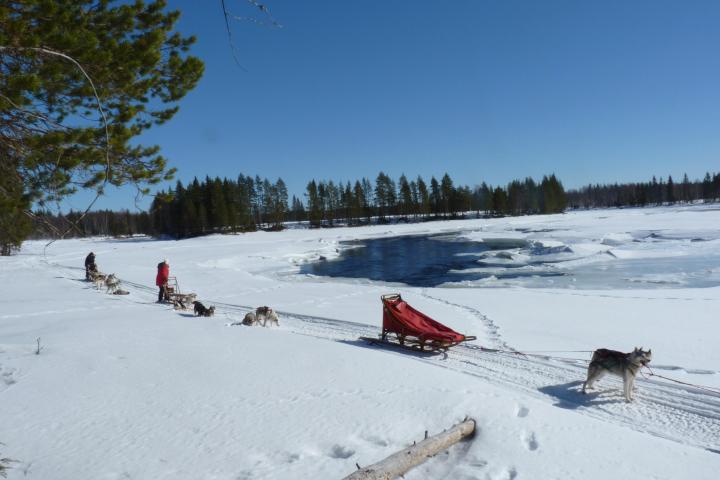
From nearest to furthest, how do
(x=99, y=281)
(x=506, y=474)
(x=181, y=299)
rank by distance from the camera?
1. (x=506, y=474)
2. (x=181, y=299)
3. (x=99, y=281)

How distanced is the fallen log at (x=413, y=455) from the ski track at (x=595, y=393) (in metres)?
0.72

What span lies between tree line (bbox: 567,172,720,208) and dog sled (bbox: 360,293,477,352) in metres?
136

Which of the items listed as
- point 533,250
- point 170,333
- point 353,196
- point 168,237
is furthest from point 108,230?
point 170,333

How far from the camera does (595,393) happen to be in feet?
21.1

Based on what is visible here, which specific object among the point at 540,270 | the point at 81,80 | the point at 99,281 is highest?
the point at 81,80

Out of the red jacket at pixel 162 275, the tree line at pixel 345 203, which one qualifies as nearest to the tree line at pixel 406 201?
the tree line at pixel 345 203

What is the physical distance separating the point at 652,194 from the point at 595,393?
15738 cm

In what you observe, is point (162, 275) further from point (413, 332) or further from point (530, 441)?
point (530, 441)

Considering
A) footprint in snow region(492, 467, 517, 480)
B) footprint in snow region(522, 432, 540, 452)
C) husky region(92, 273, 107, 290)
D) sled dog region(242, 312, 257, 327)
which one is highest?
husky region(92, 273, 107, 290)

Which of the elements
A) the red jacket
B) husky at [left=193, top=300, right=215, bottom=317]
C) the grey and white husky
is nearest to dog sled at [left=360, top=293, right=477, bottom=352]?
the grey and white husky

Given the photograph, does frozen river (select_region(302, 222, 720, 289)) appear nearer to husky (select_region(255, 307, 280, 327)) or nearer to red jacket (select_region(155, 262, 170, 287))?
husky (select_region(255, 307, 280, 327))

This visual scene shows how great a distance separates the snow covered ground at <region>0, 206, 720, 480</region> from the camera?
4402 millimetres

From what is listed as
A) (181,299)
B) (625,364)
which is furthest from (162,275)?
(625,364)

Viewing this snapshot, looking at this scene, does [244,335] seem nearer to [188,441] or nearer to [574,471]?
[188,441]
